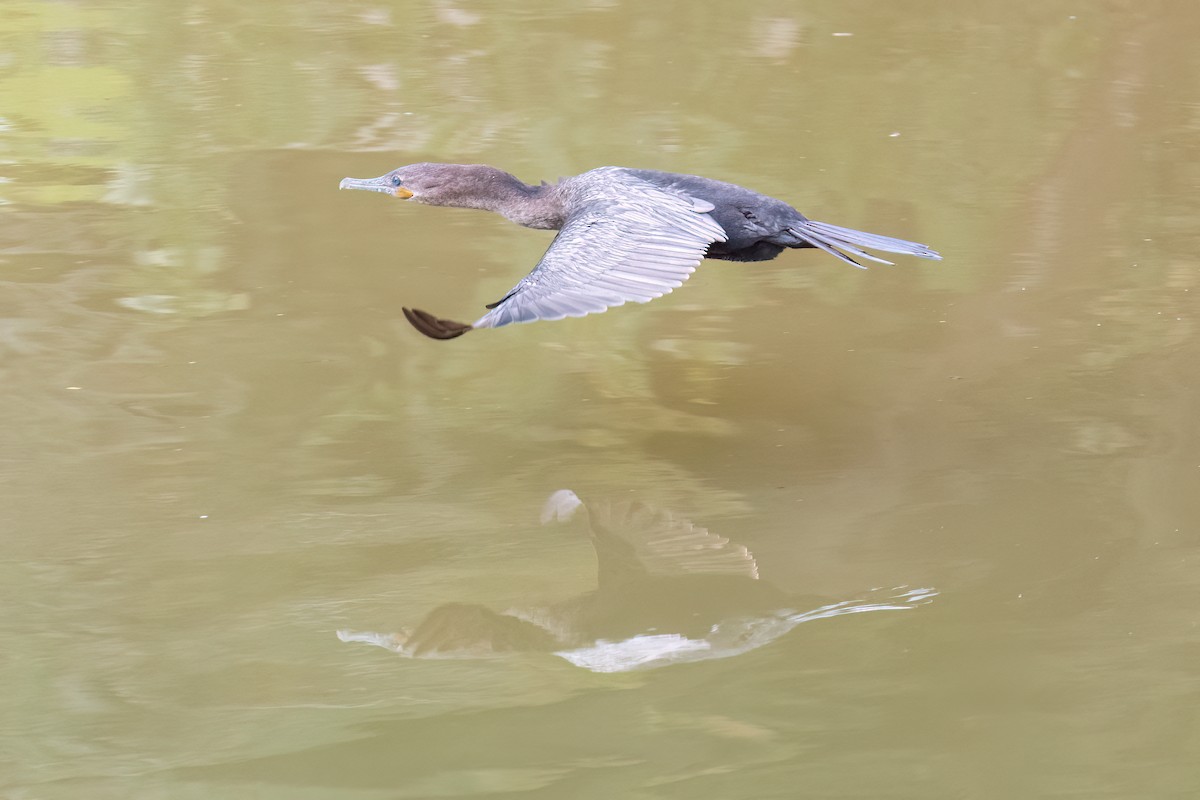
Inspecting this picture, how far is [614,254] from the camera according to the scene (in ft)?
12.4

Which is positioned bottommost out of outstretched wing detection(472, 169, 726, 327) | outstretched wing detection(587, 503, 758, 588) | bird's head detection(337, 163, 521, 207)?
outstretched wing detection(587, 503, 758, 588)

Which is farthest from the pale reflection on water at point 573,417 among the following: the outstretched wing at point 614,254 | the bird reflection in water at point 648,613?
the outstretched wing at point 614,254

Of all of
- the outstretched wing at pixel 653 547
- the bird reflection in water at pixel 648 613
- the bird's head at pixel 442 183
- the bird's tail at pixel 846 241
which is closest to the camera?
the bird reflection in water at pixel 648 613

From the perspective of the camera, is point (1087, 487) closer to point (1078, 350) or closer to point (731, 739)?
point (1078, 350)

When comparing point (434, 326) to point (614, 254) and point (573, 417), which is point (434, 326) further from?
point (573, 417)

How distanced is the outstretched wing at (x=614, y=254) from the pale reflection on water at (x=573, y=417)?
68 cm

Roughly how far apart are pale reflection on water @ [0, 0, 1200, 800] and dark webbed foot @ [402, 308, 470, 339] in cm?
72

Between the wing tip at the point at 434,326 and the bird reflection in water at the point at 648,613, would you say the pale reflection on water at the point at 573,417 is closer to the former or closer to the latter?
the bird reflection in water at the point at 648,613

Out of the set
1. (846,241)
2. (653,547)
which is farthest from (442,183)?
(653,547)

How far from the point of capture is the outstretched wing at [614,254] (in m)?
3.44

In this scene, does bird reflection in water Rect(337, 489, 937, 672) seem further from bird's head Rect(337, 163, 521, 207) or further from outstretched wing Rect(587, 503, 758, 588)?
bird's head Rect(337, 163, 521, 207)

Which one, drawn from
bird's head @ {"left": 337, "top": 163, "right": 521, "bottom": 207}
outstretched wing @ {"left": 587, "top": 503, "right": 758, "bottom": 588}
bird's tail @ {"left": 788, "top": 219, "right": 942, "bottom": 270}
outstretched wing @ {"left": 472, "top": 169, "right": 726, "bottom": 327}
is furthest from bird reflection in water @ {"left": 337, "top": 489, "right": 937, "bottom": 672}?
bird's head @ {"left": 337, "top": 163, "right": 521, "bottom": 207}

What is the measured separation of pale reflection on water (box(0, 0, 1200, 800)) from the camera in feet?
10.2

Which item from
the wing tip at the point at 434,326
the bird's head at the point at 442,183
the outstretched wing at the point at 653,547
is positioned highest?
the wing tip at the point at 434,326
